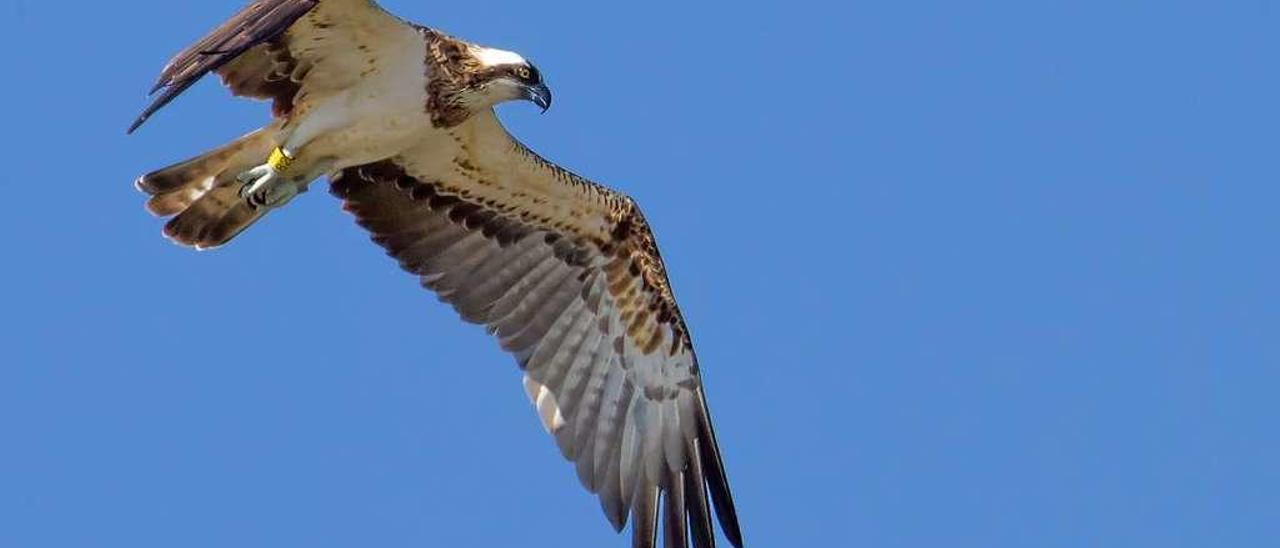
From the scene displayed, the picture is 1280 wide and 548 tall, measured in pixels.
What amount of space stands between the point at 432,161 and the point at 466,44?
1.05 m

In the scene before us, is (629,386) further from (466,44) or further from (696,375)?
(466,44)

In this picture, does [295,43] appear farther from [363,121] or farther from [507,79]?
[507,79]

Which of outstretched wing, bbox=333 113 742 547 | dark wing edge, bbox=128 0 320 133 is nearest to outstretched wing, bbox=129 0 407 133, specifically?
dark wing edge, bbox=128 0 320 133

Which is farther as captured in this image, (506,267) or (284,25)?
(506,267)

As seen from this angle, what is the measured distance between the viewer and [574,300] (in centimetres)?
1389

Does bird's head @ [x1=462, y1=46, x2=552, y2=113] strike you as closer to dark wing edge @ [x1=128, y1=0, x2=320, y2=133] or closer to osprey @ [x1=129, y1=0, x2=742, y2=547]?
osprey @ [x1=129, y1=0, x2=742, y2=547]

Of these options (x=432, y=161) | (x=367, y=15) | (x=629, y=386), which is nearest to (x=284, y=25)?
(x=367, y=15)

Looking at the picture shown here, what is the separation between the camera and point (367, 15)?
1225 centimetres

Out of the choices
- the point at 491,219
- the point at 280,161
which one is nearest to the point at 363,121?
the point at 280,161

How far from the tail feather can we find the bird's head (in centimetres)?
131

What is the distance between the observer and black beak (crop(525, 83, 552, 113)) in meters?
12.3

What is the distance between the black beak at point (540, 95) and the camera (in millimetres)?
12305

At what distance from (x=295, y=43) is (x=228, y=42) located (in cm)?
124

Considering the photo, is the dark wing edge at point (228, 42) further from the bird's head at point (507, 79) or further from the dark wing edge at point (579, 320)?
the dark wing edge at point (579, 320)
